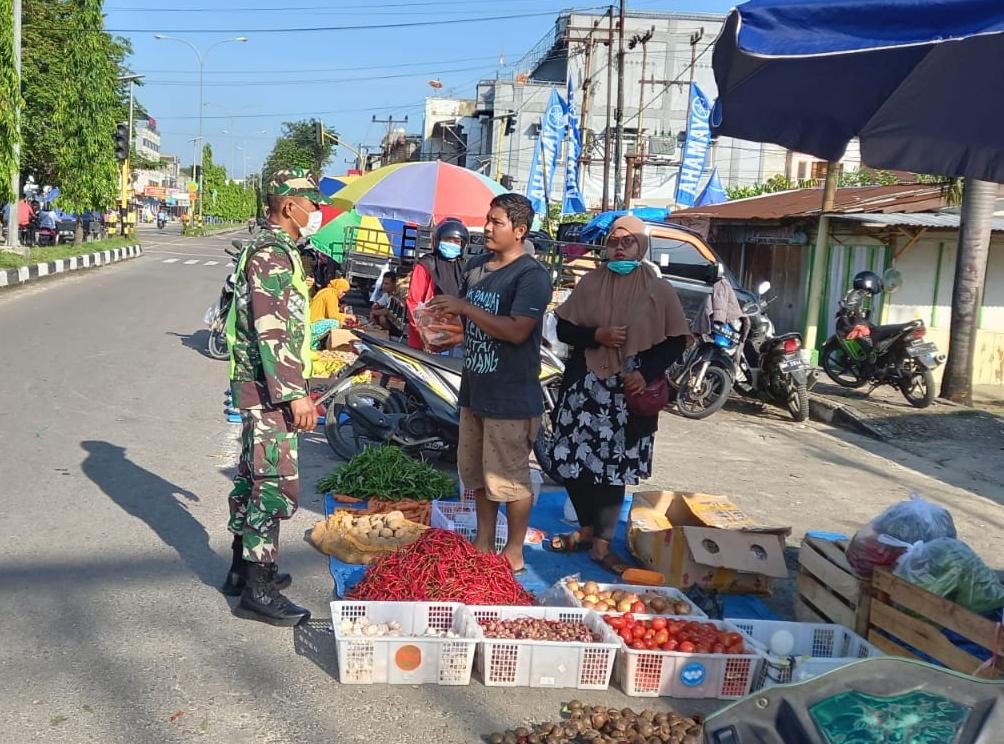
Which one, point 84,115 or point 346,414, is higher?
point 84,115

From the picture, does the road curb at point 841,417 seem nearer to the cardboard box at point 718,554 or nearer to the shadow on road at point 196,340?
the cardboard box at point 718,554

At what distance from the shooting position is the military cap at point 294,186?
Answer: 4.43m

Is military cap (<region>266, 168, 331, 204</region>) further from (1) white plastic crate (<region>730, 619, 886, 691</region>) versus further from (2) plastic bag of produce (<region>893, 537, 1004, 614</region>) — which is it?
(2) plastic bag of produce (<region>893, 537, 1004, 614</region>)

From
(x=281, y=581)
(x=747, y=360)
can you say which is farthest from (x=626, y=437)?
(x=747, y=360)

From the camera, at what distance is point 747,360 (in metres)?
11.8

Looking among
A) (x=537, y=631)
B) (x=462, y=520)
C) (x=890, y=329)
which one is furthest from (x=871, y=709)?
(x=890, y=329)

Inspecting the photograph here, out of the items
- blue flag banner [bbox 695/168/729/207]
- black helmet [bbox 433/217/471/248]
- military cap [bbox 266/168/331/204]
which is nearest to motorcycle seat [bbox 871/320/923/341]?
black helmet [bbox 433/217/471/248]

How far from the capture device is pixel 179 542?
5477 mm

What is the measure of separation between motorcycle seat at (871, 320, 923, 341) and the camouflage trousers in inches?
374

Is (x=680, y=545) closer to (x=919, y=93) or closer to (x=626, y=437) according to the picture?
(x=626, y=437)

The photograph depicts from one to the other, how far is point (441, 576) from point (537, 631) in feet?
1.76

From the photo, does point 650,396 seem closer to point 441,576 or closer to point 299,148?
point 441,576

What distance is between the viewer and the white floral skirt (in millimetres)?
5352

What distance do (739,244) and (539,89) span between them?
124 feet
